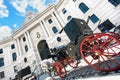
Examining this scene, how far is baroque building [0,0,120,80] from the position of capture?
23.1 m

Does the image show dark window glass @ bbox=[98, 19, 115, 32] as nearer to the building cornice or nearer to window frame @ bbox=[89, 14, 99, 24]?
window frame @ bbox=[89, 14, 99, 24]

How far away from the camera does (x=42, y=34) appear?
3133 centimetres

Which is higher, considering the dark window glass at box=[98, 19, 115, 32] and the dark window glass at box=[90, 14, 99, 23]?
the dark window glass at box=[90, 14, 99, 23]

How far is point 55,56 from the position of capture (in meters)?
8.55

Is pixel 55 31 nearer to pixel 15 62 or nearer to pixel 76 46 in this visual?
pixel 15 62

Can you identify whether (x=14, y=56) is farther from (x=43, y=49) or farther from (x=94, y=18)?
(x=94, y=18)

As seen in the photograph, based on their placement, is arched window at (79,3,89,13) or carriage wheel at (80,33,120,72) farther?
arched window at (79,3,89,13)

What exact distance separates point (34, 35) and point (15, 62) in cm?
920

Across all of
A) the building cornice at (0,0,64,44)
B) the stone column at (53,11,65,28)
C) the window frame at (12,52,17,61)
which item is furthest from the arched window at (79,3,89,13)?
the window frame at (12,52,17,61)

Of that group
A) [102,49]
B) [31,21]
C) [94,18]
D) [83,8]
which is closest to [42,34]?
[31,21]

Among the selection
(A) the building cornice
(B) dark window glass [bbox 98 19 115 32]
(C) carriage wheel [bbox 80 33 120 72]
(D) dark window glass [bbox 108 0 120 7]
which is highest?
(A) the building cornice

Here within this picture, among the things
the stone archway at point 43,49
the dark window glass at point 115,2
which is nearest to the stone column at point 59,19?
the stone archway at point 43,49

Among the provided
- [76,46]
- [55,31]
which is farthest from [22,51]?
[76,46]

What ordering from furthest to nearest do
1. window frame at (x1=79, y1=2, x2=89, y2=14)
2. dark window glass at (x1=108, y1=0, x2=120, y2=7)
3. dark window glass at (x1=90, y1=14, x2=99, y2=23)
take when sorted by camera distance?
window frame at (x1=79, y1=2, x2=89, y2=14)
dark window glass at (x1=90, y1=14, x2=99, y2=23)
dark window glass at (x1=108, y1=0, x2=120, y2=7)
